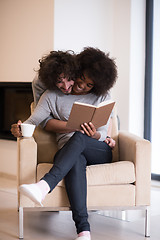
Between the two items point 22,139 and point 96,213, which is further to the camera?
point 96,213

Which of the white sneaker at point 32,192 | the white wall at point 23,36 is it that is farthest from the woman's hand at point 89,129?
the white wall at point 23,36

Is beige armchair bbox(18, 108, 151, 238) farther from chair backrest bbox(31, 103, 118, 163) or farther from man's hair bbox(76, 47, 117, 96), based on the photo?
man's hair bbox(76, 47, 117, 96)

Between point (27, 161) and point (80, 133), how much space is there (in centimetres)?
36

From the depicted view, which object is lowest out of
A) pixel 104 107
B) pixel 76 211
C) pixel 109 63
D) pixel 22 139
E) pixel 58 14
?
pixel 76 211

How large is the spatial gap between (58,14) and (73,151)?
1.85 metres

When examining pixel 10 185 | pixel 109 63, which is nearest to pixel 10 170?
pixel 10 185

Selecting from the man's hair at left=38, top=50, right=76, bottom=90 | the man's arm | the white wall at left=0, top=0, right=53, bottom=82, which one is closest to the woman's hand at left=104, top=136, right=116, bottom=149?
the man's arm

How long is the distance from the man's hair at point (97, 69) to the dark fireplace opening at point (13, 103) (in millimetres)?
1409

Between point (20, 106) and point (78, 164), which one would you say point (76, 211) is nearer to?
point (78, 164)

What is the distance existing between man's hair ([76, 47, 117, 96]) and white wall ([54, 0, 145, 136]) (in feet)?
4.20

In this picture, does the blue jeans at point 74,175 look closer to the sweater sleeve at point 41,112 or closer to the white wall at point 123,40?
the sweater sleeve at point 41,112

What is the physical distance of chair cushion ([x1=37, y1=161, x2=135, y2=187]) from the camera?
2.27 metres

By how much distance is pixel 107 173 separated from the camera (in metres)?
2.29

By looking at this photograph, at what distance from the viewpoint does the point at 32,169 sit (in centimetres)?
230
